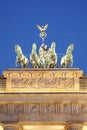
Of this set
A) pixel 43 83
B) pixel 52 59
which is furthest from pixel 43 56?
pixel 43 83

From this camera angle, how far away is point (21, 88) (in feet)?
92.8

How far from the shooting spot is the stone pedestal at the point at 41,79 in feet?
92.7

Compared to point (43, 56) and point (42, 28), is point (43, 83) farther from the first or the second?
point (42, 28)

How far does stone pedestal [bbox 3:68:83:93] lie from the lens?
28.2 m

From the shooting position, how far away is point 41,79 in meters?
28.5

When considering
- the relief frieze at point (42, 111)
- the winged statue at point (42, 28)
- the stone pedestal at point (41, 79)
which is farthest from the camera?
the winged statue at point (42, 28)

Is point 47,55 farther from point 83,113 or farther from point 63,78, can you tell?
point 83,113

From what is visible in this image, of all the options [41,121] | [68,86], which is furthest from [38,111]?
[68,86]

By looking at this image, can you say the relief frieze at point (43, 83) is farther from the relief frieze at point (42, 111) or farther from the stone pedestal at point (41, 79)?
the relief frieze at point (42, 111)

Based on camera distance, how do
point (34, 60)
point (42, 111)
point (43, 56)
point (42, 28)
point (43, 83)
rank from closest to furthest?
1. point (42, 111)
2. point (43, 83)
3. point (34, 60)
4. point (43, 56)
5. point (42, 28)

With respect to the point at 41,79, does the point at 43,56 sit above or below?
above

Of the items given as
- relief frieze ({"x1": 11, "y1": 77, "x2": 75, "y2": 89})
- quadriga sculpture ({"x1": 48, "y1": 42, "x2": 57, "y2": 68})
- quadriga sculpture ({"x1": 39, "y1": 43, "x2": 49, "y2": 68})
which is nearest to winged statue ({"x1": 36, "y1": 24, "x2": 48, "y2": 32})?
quadriga sculpture ({"x1": 39, "y1": 43, "x2": 49, "y2": 68})

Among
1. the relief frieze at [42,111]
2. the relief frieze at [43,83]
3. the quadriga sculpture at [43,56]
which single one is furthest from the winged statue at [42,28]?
the relief frieze at [42,111]

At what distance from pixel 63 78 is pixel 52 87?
0.88 m
